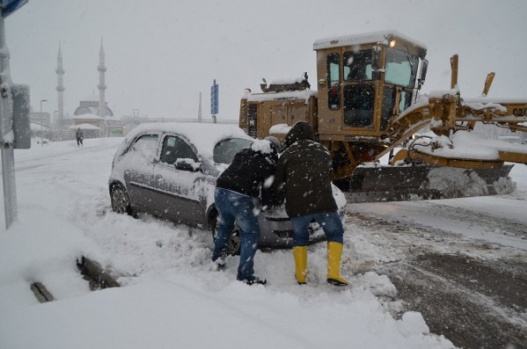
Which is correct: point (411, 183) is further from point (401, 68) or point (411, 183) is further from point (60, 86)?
point (60, 86)

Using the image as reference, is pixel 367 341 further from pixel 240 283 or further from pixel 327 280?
pixel 240 283

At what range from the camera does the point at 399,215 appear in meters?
7.27

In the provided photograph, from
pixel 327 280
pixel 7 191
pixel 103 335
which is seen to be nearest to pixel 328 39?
pixel 327 280

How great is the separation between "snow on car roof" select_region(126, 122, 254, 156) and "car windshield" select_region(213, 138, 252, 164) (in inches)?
3.1

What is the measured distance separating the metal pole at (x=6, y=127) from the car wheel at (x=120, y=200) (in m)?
1.95

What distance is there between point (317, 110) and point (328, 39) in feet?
5.60

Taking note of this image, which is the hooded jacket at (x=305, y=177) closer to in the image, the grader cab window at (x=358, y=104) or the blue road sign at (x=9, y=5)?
the blue road sign at (x=9, y=5)

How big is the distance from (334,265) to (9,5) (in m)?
4.92

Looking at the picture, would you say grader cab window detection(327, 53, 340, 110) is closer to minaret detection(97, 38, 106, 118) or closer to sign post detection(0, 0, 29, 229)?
sign post detection(0, 0, 29, 229)

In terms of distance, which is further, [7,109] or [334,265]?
[7,109]

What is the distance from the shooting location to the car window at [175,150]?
5.24m

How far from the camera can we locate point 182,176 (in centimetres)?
514

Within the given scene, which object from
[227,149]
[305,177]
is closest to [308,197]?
[305,177]

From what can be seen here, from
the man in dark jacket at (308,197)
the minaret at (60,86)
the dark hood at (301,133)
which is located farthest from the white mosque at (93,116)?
the man in dark jacket at (308,197)
